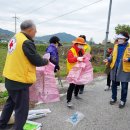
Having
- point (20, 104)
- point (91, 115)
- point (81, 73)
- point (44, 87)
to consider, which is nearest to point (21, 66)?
point (20, 104)

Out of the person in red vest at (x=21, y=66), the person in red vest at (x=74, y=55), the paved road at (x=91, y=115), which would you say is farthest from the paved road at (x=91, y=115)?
the person in red vest at (x=21, y=66)

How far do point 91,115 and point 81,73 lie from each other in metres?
1.16

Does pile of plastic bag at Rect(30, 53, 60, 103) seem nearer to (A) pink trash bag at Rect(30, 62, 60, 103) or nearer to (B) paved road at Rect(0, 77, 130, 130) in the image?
(A) pink trash bag at Rect(30, 62, 60, 103)

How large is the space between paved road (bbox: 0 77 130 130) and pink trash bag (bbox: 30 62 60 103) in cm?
39

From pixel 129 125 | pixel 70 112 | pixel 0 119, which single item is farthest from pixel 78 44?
pixel 0 119

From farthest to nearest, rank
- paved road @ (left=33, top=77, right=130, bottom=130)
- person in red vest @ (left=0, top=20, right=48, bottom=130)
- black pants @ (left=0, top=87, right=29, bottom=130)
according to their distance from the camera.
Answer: paved road @ (left=33, top=77, right=130, bottom=130) < black pants @ (left=0, top=87, right=29, bottom=130) < person in red vest @ (left=0, top=20, right=48, bottom=130)

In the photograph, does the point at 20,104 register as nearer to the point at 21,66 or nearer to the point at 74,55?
the point at 21,66

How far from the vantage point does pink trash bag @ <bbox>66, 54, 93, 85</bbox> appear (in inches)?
252

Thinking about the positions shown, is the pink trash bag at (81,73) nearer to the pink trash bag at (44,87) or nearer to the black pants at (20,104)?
the pink trash bag at (44,87)

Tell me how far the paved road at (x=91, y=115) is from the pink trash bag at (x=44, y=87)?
39cm

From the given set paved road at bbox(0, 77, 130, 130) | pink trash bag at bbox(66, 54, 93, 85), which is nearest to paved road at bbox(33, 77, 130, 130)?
paved road at bbox(0, 77, 130, 130)

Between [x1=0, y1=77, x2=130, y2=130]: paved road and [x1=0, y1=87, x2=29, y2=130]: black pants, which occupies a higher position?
[x1=0, y1=87, x2=29, y2=130]: black pants

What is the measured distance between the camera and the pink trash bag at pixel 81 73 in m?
6.41

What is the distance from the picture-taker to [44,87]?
5.69 m
